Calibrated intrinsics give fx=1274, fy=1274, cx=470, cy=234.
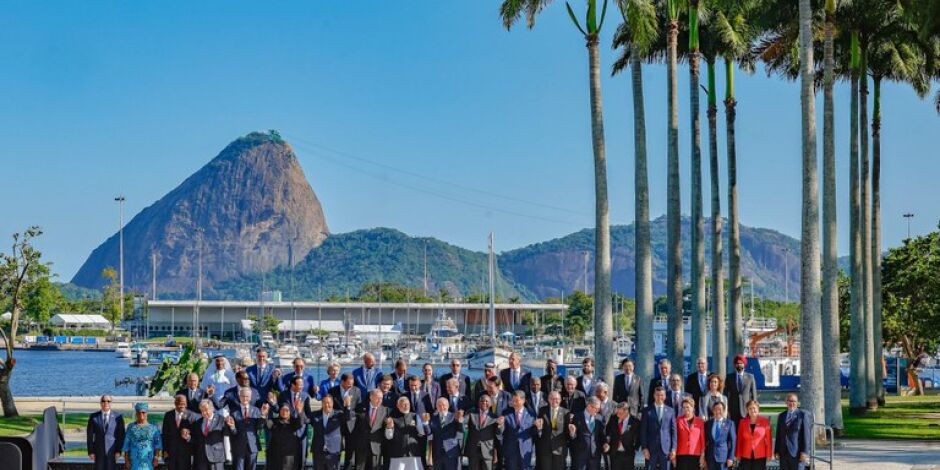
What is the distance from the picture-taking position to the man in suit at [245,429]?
20984 mm

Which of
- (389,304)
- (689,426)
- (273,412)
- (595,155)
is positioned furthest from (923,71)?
(389,304)

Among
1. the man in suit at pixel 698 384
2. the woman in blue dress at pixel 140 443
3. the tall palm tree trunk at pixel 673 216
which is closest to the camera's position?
the woman in blue dress at pixel 140 443

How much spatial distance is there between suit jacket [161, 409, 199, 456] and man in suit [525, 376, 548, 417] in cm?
554

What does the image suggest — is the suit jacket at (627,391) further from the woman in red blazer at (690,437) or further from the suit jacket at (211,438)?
the suit jacket at (211,438)

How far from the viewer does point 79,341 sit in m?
188

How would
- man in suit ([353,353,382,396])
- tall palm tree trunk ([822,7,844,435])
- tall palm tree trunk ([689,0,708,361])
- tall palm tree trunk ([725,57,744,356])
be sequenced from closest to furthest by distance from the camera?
man in suit ([353,353,382,396]) < tall palm tree trunk ([822,7,844,435]) < tall palm tree trunk ([689,0,708,361]) < tall palm tree trunk ([725,57,744,356])

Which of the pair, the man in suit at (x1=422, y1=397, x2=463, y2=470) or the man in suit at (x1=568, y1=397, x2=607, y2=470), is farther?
the man in suit at (x1=422, y1=397, x2=463, y2=470)

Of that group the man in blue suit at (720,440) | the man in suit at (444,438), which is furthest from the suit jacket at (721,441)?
the man in suit at (444,438)

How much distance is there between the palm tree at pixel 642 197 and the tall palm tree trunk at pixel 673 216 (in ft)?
3.91

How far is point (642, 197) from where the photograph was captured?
110ft

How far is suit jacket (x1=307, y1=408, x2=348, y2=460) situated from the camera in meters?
21.1

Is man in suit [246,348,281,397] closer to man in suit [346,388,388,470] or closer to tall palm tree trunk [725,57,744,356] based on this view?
man in suit [346,388,388,470]

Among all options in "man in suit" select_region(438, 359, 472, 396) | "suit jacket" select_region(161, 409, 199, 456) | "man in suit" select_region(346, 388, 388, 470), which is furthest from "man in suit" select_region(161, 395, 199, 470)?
"man in suit" select_region(438, 359, 472, 396)

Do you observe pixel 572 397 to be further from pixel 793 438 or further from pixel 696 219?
pixel 696 219
